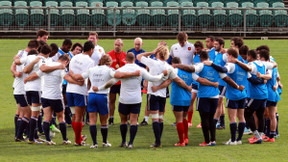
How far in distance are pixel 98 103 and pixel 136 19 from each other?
1412 centimetres

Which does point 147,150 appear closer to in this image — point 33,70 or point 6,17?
point 33,70

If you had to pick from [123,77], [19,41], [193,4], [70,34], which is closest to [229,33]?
[193,4]

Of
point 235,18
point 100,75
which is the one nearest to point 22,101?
point 100,75

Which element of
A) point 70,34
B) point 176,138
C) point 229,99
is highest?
point 70,34

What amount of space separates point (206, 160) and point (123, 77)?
81.8 inches

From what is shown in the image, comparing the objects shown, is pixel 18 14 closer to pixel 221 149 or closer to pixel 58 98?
pixel 58 98

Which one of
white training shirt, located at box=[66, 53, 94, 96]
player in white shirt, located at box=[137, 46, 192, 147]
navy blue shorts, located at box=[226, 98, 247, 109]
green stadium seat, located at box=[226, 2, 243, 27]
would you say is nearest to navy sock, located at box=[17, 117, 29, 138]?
white training shirt, located at box=[66, 53, 94, 96]

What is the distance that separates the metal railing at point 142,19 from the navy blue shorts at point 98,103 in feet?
45.5

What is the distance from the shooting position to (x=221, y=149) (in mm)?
9695

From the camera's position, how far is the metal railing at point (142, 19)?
22766mm

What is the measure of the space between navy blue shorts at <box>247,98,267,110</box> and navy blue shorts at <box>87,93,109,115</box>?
294cm

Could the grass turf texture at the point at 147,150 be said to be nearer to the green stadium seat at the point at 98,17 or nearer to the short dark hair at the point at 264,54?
the short dark hair at the point at 264,54

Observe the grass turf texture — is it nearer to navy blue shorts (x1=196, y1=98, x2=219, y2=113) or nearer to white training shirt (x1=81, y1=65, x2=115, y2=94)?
navy blue shorts (x1=196, y1=98, x2=219, y2=113)

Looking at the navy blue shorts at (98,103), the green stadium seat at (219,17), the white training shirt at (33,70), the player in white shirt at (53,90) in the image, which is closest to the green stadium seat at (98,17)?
the green stadium seat at (219,17)
